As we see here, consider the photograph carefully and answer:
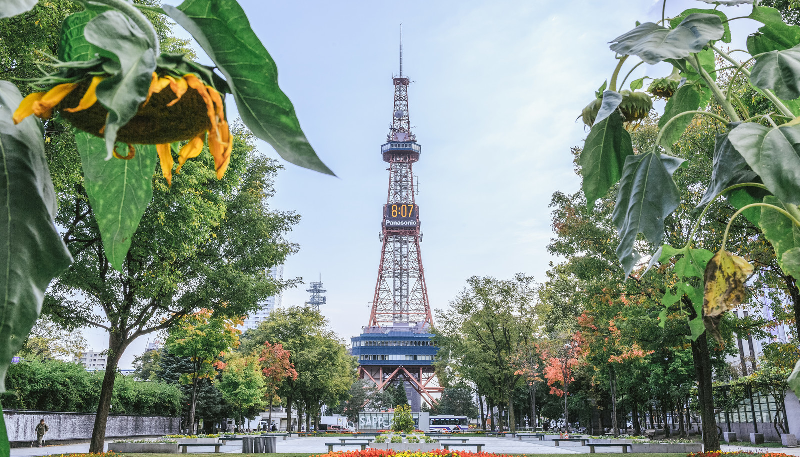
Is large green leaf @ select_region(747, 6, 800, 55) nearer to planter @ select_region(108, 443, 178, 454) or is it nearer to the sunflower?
the sunflower

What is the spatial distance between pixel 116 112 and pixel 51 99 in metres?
0.13

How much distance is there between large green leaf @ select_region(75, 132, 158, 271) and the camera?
66cm

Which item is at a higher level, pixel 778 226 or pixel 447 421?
pixel 778 226

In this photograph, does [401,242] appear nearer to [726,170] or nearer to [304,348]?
[304,348]

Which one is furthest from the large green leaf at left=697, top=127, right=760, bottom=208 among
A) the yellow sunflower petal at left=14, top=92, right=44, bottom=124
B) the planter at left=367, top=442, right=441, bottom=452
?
the planter at left=367, top=442, right=441, bottom=452

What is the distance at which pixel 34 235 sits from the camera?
0.48 metres

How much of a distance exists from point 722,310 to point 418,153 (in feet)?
223

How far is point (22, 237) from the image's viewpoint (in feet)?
1.54

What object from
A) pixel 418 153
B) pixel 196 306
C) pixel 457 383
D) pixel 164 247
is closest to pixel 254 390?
pixel 457 383

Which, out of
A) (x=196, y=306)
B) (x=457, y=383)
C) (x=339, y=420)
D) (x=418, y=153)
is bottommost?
(x=339, y=420)

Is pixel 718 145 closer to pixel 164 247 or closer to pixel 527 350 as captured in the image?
pixel 164 247

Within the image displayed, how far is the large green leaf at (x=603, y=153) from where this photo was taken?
1213 millimetres

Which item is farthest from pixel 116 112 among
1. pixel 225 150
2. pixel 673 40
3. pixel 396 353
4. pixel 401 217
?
pixel 401 217

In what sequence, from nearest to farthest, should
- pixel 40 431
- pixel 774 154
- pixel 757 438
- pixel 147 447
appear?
pixel 774 154 → pixel 147 447 → pixel 40 431 → pixel 757 438
